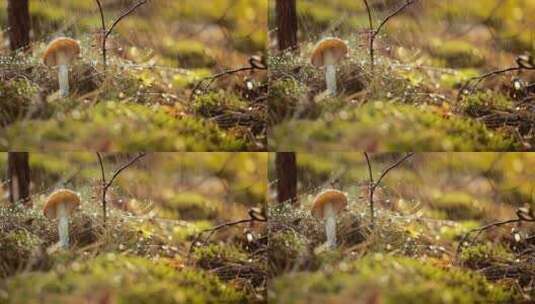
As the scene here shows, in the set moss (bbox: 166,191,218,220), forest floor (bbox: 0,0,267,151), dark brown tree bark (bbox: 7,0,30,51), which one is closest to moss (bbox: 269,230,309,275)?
moss (bbox: 166,191,218,220)

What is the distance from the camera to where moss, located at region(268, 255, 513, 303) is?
2902 mm

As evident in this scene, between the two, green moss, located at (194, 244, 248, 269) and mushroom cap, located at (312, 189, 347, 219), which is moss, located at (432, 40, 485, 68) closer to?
mushroom cap, located at (312, 189, 347, 219)

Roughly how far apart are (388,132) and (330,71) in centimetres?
32

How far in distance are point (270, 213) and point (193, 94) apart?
54 cm

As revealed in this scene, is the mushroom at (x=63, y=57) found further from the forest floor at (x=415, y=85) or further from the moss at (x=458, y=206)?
the moss at (x=458, y=206)

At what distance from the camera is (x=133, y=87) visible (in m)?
2.91

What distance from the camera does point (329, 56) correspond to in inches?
116

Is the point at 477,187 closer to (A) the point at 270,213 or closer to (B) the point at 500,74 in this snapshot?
(B) the point at 500,74

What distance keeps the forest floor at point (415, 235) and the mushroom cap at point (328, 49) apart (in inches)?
14.4

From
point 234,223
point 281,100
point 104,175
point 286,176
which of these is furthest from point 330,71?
point 104,175

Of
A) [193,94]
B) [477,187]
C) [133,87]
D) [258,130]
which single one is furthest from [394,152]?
[133,87]

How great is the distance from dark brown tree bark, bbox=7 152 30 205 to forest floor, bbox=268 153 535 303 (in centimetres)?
93

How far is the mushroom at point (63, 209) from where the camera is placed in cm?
288

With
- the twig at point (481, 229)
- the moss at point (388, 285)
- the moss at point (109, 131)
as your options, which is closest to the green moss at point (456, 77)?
the twig at point (481, 229)
